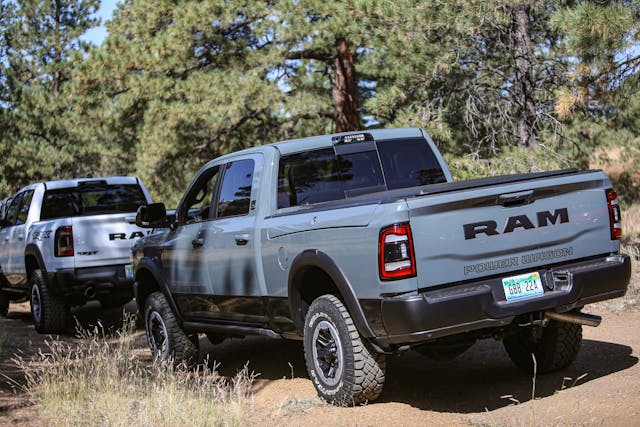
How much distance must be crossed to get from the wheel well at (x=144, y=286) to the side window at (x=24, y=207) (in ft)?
12.4

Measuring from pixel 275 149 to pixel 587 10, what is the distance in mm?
5145

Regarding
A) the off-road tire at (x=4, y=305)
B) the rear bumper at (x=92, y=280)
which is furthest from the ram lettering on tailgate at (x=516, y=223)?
the off-road tire at (x=4, y=305)

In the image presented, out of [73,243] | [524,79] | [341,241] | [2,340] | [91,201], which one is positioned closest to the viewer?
[341,241]

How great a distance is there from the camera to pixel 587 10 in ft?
32.6

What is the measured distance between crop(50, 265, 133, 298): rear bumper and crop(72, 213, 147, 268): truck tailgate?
3.3 inches

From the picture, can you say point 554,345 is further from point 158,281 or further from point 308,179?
point 158,281

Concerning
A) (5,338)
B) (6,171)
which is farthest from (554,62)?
(6,171)

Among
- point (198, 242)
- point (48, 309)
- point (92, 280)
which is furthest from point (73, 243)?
point (198, 242)

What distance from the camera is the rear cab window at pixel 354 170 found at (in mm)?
6667

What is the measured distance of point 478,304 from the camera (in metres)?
5.19

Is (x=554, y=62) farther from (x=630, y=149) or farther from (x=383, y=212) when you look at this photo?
(x=383, y=212)

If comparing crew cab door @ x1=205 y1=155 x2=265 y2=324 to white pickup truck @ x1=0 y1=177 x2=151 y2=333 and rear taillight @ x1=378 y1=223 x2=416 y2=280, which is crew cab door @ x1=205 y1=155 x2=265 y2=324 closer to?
rear taillight @ x1=378 y1=223 x2=416 y2=280

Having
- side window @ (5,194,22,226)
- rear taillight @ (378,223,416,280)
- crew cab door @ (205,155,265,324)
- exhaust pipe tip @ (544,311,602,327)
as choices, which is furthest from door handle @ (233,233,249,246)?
side window @ (5,194,22,226)

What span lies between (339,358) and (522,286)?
4.38 feet
